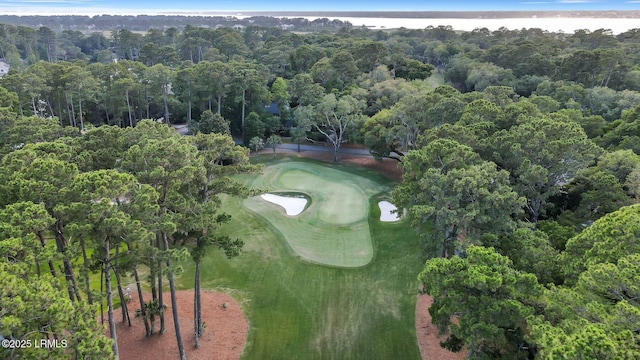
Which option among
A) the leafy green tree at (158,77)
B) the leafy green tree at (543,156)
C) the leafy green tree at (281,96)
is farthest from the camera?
the leafy green tree at (281,96)

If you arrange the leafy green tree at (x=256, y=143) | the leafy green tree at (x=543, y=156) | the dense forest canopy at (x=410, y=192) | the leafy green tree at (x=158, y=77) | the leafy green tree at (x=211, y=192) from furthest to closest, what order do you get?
the leafy green tree at (x=158, y=77)
the leafy green tree at (x=256, y=143)
the leafy green tree at (x=543, y=156)
the leafy green tree at (x=211, y=192)
the dense forest canopy at (x=410, y=192)

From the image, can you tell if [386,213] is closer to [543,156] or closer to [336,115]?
[543,156]

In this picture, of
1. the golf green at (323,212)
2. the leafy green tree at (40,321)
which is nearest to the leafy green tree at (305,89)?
the golf green at (323,212)

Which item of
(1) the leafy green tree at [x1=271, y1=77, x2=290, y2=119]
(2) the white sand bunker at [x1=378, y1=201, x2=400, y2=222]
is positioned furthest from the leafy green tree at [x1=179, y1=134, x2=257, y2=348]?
(1) the leafy green tree at [x1=271, y1=77, x2=290, y2=119]

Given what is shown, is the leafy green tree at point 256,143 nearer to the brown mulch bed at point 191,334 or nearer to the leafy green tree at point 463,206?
the brown mulch bed at point 191,334

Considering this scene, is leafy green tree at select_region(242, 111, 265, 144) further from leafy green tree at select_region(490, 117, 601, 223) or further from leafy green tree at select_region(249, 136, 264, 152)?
leafy green tree at select_region(490, 117, 601, 223)

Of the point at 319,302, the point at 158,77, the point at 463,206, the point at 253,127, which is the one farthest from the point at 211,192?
the point at 158,77
